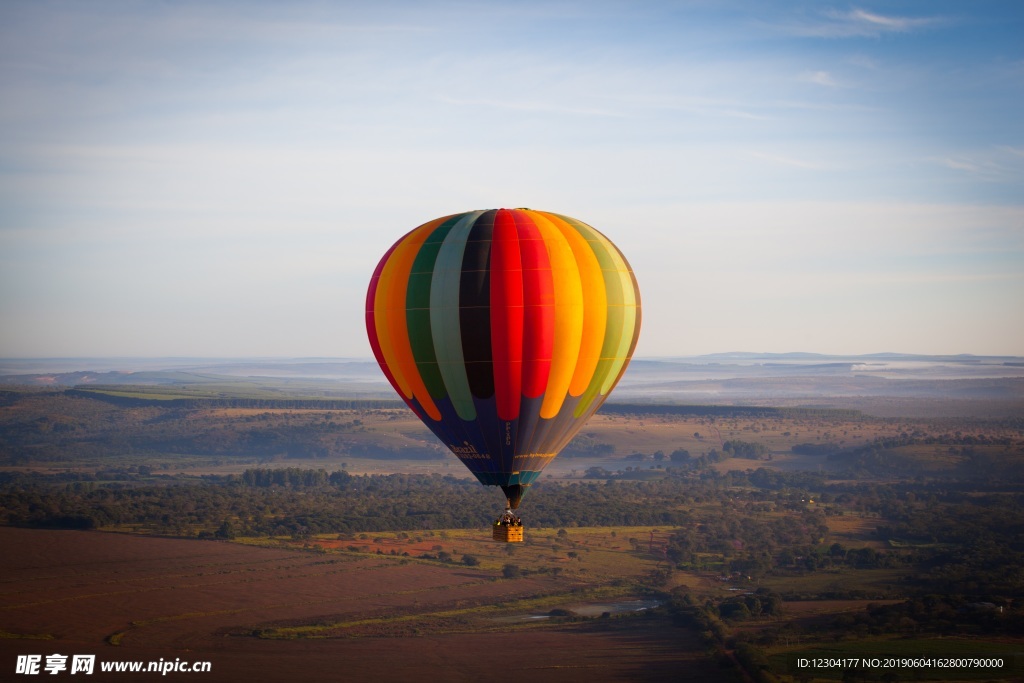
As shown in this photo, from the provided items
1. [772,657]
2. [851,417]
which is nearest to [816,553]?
[772,657]

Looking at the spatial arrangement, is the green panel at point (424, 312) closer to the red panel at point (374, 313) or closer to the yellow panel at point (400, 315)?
the yellow panel at point (400, 315)

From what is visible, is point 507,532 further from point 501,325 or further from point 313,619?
point 313,619

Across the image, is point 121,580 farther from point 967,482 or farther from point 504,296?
point 967,482

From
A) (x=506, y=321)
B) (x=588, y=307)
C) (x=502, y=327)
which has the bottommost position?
(x=502, y=327)

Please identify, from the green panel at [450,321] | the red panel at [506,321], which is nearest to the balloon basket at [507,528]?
the red panel at [506,321]

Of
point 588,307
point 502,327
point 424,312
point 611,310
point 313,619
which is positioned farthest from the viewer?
point 313,619

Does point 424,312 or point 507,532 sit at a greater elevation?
point 424,312

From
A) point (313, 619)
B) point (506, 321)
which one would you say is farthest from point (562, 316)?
point (313, 619)
